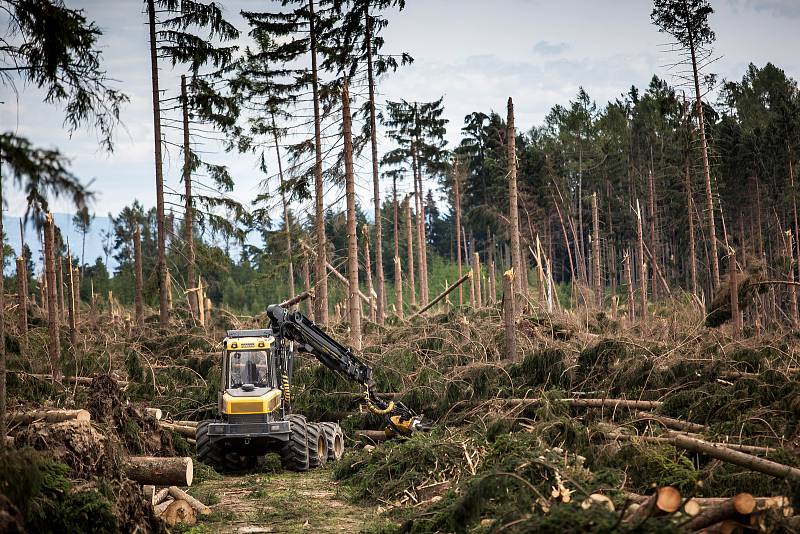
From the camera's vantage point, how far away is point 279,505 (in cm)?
1040

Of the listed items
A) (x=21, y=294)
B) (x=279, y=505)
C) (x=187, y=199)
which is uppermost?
→ (x=187, y=199)

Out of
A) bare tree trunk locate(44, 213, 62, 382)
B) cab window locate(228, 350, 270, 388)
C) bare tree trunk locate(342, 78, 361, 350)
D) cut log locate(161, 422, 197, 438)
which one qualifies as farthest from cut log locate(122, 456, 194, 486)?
bare tree trunk locate(342, 78, 361, 350)

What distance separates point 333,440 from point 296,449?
4.06 ft

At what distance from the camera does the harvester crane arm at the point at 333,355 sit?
45.2 feet

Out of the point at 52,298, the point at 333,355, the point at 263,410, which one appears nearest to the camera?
the point at 263,410

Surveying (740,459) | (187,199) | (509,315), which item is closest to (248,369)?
(509,315)

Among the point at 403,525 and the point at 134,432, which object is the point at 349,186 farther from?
the point at 403,525

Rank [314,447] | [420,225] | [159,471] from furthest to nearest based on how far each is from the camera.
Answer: [420,225] → [314,447] → [159,471]

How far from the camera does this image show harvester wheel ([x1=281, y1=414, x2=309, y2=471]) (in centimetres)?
1300

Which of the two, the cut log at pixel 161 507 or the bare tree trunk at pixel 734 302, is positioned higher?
the bare tree trunk at pixel 734 302

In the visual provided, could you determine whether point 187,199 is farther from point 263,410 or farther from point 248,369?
point 263,410

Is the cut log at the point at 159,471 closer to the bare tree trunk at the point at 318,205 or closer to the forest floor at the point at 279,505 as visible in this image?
the forest floor at the point at 279,505

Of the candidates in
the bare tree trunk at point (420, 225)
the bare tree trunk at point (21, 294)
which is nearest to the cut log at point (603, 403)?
the bare tree trunk at point (21, 294)

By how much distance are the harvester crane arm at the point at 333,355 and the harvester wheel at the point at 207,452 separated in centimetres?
181
